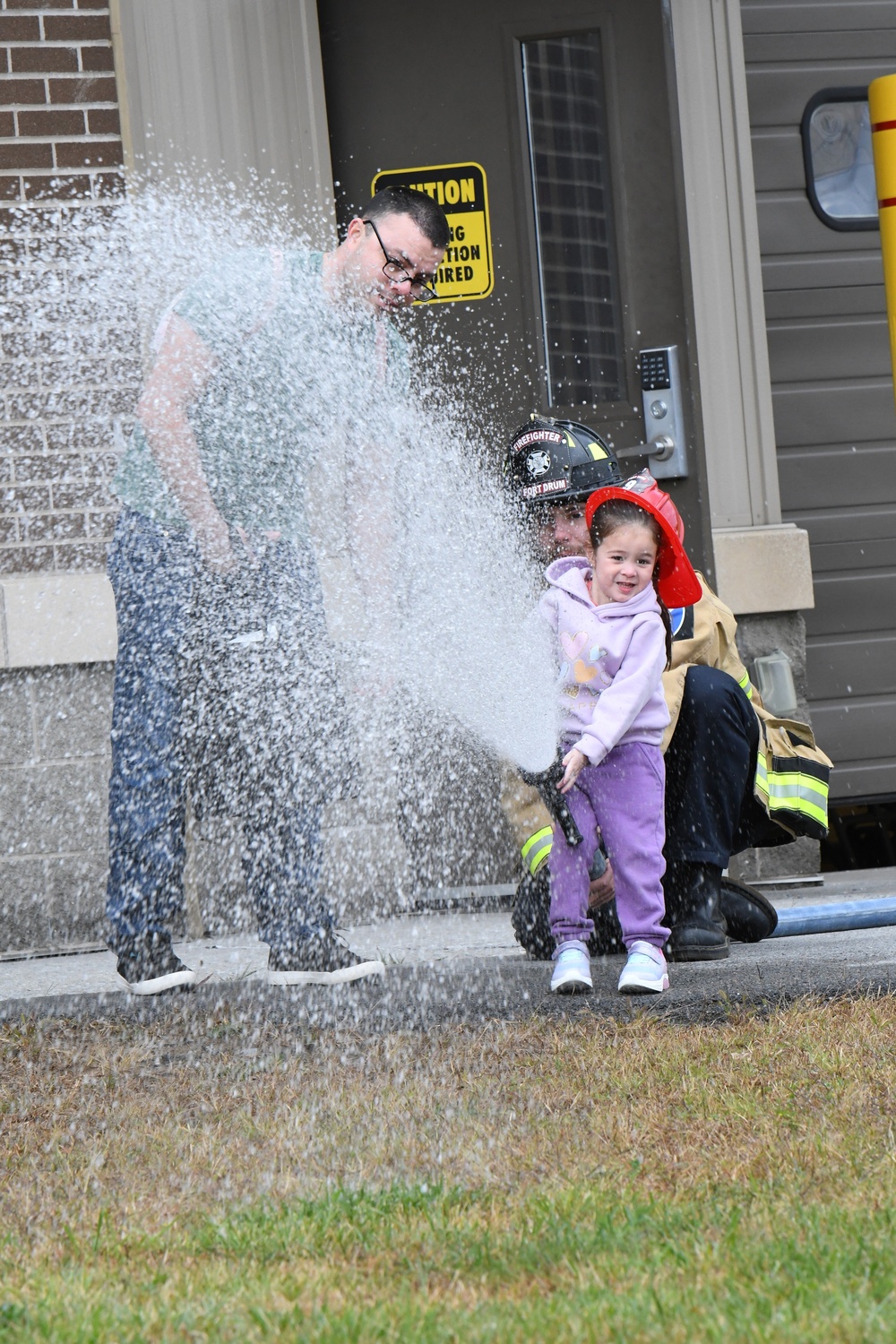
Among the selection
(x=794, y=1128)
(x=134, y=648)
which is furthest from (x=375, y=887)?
(x=794, y=1128)

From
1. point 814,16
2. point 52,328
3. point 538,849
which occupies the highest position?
point 814,16

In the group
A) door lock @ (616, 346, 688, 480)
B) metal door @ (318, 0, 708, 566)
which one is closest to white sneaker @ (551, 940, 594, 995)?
metal door @ (318, 0, 708, 566)

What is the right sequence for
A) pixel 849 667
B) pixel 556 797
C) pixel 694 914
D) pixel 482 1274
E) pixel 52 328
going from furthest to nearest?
pixel 849 667 < pixel 52 328 < pixel 694 914 < pixel 556 797 < pixel 482 1274

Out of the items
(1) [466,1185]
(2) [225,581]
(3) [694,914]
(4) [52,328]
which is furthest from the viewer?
(4) [52,328]

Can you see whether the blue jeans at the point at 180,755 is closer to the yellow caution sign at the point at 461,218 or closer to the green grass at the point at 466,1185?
the green grass at the point at 466,1185

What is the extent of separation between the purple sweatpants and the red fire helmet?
1.33 ft

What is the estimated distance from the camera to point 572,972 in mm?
3674

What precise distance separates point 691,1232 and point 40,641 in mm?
3530

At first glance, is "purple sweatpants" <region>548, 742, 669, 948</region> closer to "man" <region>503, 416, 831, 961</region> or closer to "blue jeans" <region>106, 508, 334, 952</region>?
"man" <region>503, 416, 831, 961</region>

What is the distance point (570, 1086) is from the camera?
287cm

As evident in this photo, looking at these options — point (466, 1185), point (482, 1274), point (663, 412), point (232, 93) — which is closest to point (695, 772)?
point (466, 1185)

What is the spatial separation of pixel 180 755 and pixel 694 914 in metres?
1.27

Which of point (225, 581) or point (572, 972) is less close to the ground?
point (225, 581)

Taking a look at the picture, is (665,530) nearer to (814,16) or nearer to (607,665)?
(607,665)
